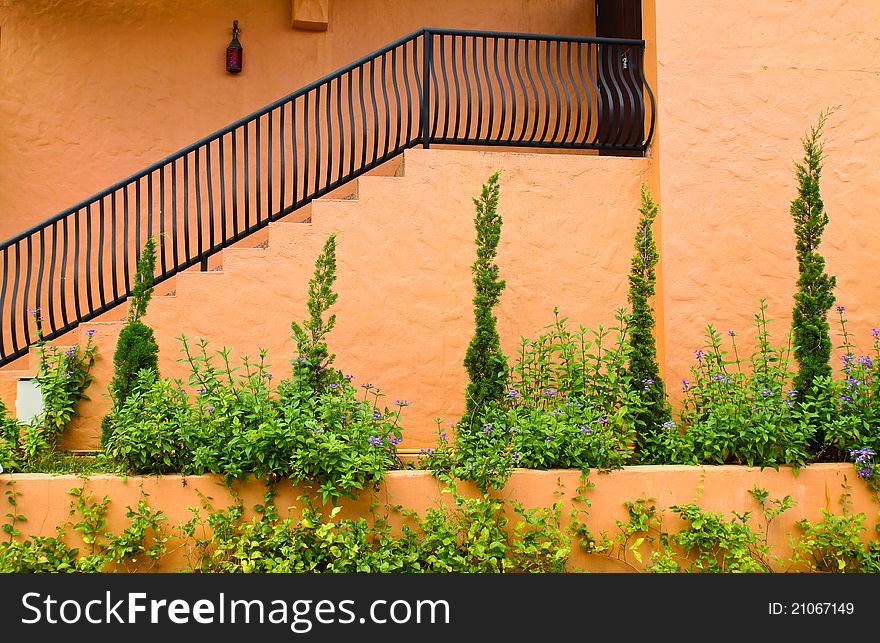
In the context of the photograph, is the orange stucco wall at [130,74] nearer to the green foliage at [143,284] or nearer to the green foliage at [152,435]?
the green foliage at [143,284]

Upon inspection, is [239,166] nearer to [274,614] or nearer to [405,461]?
[405,461]

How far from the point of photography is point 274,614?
3.77 m

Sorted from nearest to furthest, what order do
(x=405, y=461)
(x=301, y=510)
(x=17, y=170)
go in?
(x=301, y=510)
(x=405, y=461)
(x=17, y=170)

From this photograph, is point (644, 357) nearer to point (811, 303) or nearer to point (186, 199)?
point (811, 303)

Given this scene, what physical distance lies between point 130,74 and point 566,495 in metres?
6.17

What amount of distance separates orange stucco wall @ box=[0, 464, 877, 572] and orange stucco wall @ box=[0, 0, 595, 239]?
439 cm

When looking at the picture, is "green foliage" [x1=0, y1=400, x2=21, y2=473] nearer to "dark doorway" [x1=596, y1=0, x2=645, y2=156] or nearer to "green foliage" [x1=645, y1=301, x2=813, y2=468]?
"green foliage" [x1=645, y1=301, x2=813, y2=468]

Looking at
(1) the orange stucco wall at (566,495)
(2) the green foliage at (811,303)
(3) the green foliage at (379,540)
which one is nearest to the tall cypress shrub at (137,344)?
(1) the orange stucco wall at (566,495)

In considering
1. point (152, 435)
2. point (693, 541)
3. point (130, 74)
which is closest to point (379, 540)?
point (152, 435)

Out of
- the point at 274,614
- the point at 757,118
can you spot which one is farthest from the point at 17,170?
the point at 757,118

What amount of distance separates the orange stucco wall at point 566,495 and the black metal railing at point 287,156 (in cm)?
211

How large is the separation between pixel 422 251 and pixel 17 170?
14.1 ft

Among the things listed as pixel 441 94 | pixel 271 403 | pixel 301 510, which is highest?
pixel 441 94

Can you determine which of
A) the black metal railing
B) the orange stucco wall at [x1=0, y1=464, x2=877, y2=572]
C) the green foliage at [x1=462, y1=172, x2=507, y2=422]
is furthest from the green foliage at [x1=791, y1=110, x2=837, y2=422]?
the green foliage at [x1=462, y1=172, x2=507, y2=422]
